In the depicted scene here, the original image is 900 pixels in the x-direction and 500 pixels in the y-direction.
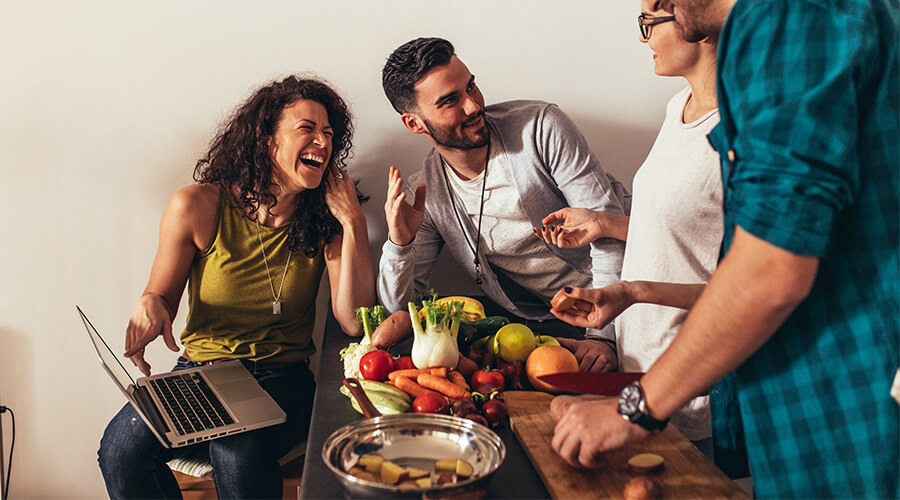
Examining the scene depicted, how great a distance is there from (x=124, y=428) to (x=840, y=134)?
1634mm

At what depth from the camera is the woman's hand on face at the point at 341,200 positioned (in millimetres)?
2004

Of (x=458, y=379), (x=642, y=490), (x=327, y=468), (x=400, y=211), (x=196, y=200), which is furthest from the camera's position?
(x=196, y=200)

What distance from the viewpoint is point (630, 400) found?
922 mm

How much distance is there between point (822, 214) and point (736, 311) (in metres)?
0.14

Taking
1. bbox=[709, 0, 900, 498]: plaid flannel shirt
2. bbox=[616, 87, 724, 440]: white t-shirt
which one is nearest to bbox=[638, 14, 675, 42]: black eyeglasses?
bbox=[616, 87, 724, 440]: white t-shirt

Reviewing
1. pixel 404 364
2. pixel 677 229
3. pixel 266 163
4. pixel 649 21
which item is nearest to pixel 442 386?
pixel 404 364

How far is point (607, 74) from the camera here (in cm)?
227

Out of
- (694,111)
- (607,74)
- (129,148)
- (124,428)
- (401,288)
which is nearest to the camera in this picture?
(694,111)

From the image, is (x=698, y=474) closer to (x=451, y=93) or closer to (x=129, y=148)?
(x=451, y=93)

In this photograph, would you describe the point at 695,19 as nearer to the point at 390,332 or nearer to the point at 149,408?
the point at 390,332

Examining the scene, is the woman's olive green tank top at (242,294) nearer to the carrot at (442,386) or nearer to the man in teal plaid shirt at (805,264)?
the carrot at (442,386)

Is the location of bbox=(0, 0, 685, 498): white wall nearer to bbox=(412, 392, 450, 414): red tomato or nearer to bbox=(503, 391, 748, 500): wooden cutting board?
bbox=(412, 392, 450, 414): red tomato

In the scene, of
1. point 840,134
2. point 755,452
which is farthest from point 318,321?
point 840,134

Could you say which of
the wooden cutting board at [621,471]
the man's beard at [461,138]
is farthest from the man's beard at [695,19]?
the man's beard at [461,138]
